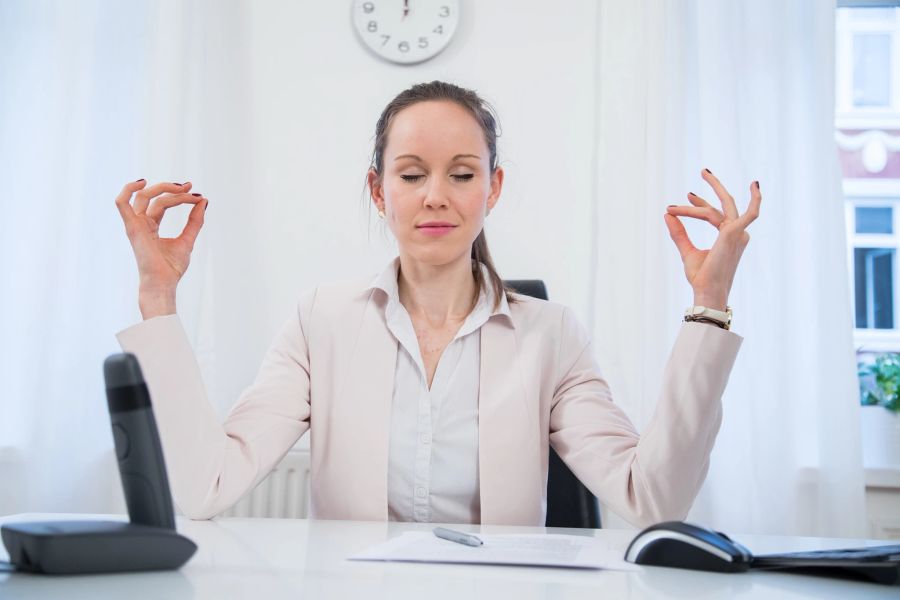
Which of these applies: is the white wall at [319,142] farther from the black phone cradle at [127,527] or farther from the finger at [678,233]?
the black phone cradle at [127,527]

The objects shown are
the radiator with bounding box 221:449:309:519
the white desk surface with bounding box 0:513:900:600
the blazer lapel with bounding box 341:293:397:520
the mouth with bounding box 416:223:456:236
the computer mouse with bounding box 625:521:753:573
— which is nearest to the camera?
the white desk surface with bounding box 0:513:900:600

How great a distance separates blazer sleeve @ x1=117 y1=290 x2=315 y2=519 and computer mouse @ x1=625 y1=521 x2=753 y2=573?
0.61 meters

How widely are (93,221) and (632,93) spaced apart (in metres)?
1.66

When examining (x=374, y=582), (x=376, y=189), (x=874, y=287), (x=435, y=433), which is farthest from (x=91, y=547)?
(x=874, y=287)

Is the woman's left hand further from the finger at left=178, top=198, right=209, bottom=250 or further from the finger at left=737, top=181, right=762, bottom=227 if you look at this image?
the finger at left=178, top=198, right=209, bottom=250

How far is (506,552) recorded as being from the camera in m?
0.83

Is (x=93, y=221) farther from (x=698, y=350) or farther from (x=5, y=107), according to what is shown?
(x=698, y=350)

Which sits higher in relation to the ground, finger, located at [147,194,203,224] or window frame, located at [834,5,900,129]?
window frame, located at [834,5,900,129]

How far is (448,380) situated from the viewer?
135 cm

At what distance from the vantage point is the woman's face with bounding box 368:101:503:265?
4.42 ft

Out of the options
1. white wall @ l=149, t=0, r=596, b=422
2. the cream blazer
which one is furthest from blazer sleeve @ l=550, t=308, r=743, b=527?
white wall @ l=149, t=0, r=596, b=422

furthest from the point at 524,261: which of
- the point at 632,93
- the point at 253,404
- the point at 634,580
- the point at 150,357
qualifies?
the point at 634,580

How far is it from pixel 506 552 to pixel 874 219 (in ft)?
7.59

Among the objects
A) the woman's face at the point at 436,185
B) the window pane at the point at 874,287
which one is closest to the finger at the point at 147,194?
the woman's face at the point at 436,185
